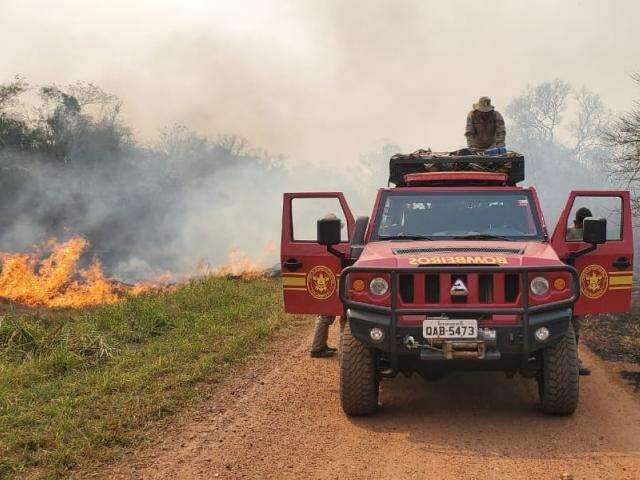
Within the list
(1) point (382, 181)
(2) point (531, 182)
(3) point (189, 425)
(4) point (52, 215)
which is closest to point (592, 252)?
(3) point (189, 425)

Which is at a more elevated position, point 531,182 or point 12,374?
point 531,182

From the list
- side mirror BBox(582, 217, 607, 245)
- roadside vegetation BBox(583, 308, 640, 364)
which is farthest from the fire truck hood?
roadside vegetation BBox(583, 308, 640, 364)

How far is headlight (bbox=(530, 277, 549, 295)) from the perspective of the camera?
5031 millimetres

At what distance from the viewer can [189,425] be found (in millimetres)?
5520

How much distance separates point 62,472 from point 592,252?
5013 mm

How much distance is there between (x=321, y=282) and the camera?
6547 mm

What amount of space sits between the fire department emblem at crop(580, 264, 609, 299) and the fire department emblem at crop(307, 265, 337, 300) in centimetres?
244

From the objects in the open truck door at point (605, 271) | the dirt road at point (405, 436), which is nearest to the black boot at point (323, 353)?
the dirt road at point (405, 436)

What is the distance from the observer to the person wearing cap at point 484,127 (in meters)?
9.00

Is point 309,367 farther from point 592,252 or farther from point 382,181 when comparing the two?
point 382,181

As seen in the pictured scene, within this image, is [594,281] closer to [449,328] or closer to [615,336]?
[449,328]

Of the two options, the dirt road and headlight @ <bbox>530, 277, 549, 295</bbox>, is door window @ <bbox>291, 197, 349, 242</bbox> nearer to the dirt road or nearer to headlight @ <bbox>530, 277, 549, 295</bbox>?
the dirt road

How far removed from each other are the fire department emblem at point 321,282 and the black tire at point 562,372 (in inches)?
86.5

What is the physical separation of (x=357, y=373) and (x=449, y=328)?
0.92 meters
